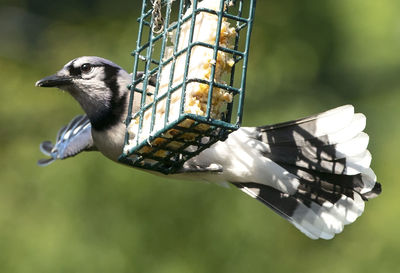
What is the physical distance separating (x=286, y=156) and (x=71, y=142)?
4.76 ft

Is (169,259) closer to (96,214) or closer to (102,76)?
(96,214)

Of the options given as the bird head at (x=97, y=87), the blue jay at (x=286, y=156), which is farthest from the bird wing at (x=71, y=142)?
the bird head at (x=97, y=87)

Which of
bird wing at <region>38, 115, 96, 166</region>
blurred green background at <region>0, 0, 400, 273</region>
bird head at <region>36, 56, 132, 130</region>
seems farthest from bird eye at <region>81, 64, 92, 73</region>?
blurred green background at <region>0, 0, 400, 273</region>

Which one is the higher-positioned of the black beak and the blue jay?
the black beak

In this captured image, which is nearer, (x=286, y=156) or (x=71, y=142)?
(x=286, y=156)

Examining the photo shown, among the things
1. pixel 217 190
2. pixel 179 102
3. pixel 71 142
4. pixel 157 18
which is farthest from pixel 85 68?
pixel 217 190

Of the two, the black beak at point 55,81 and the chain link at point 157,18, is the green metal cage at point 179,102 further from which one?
the black beak at point 55,81

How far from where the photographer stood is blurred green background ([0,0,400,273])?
5695 mm

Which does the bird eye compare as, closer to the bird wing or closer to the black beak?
the black beak

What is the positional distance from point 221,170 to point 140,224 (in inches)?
80.7

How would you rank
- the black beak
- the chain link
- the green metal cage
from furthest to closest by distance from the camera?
1. the black beak
2. the chain link
3. the green metal cage

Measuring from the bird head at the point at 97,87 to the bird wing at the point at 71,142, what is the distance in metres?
0.80

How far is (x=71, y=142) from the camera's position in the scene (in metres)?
4.95

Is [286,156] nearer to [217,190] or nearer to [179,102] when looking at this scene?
[179,102]
